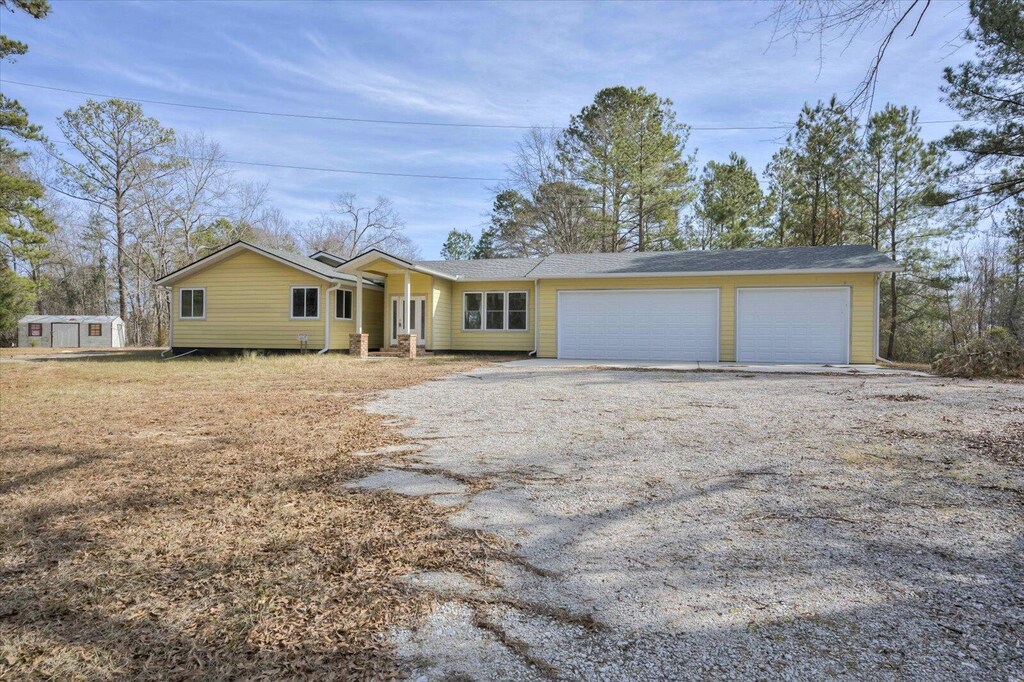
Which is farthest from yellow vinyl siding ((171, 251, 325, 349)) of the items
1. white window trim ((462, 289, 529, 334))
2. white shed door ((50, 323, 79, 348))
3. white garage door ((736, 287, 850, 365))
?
white shed door ((50, 323, 79, 348))

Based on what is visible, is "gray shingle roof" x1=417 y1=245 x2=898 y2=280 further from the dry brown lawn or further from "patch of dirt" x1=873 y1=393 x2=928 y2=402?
the dry brown lawn

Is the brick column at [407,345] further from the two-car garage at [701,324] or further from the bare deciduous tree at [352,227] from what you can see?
the bare deciduous tree at [352,227]

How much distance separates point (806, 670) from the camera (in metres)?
1.63

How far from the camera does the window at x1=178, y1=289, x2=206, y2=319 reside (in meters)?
18.4

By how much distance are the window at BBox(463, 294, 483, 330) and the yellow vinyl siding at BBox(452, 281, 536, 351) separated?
174 millimetres

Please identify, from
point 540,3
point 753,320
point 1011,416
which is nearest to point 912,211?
point 753,320

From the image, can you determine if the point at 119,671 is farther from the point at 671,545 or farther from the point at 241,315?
the point at 241,315

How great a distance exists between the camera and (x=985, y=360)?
10.5 metres

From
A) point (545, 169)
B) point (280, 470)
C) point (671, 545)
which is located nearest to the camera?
point (671, 545)

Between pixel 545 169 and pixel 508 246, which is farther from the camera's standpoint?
pixel 508 246

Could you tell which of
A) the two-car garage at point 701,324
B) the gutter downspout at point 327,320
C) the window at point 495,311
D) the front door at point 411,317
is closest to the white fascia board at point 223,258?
the gutter downspout at point 327,320

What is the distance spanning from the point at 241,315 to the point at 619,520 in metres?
18.0

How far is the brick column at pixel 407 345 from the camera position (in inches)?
660

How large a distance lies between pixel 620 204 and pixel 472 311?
10.6 meters
